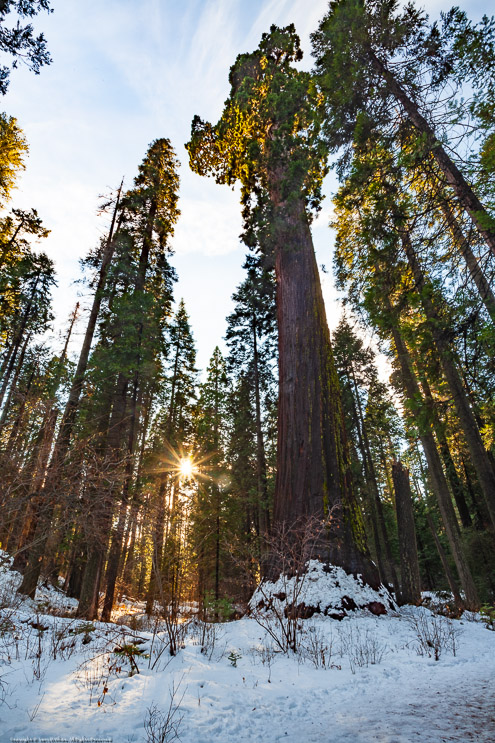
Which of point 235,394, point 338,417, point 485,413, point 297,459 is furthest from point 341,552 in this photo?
point 235,394

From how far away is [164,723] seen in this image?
6.79ft

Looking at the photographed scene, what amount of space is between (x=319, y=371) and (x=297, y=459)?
1.93m

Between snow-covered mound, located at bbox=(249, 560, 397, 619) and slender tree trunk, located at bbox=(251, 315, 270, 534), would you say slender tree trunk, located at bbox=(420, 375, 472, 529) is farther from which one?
slender tree trunk, located at bbox=(251, 315, 270, 534)

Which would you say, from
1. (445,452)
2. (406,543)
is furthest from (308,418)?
(445,452)

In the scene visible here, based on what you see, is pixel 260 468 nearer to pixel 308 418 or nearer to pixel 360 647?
pixel 308 418

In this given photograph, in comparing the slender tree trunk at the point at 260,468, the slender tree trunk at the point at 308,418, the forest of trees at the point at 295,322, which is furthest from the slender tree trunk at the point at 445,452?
the slender tree trunk at the point at 260,468

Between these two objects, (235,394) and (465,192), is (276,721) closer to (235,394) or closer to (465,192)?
(465,192)

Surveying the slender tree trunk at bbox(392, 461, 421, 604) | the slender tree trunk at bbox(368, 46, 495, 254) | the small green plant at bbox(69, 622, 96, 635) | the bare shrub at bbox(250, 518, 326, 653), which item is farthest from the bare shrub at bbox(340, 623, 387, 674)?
the slender tree trunk at bbox(368, 46, 495, 254)

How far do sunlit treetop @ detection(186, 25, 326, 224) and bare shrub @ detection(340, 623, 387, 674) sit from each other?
25.8 feet

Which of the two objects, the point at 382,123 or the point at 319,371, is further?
the point at 319,371

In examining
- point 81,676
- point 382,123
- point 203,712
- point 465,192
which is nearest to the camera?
point 203,712

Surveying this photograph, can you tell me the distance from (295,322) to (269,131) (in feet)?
21.5

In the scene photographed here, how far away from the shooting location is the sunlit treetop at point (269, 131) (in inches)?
294

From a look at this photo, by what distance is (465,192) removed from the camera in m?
5.17
